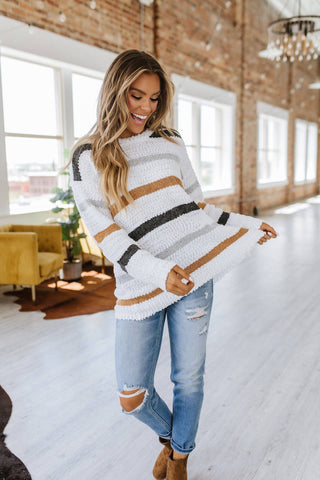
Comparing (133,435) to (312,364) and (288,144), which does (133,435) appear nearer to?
(312,364)

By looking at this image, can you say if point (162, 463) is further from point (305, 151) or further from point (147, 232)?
point (305, 151)

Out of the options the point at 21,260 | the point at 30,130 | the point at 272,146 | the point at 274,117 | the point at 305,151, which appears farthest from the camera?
the point at 305,151

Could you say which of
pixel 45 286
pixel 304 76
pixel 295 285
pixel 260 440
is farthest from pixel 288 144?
pixel 260 440

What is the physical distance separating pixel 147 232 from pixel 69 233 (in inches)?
146

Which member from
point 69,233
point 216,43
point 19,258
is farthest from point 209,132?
point 19,258

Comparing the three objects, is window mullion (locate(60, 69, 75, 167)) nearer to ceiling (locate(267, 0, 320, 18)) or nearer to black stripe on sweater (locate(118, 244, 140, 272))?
black stripe on sweater (locate(118, 244, 140, 272))

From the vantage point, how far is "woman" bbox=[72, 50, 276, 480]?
50.1 inches

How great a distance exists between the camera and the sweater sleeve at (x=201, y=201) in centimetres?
150

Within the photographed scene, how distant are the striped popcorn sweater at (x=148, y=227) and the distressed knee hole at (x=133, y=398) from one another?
0.24m

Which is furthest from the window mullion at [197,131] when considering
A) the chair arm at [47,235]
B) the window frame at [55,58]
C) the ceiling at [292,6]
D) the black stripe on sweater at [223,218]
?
the black stripe on sweater at [223,218]

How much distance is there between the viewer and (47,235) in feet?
15.0

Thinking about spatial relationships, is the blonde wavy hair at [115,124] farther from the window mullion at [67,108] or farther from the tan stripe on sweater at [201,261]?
the window mullion at [67,108]

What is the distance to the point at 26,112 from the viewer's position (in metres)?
5.13

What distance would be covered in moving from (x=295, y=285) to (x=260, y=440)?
9.10 ft
